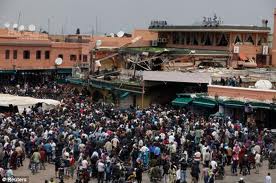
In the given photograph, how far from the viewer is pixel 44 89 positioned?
145 ft

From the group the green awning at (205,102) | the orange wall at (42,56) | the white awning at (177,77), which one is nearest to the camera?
the green awning at (205,102)

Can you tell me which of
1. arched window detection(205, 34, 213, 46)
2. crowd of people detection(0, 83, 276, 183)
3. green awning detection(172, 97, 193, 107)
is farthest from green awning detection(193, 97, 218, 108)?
arched window detection(205, 34, 213, 46)

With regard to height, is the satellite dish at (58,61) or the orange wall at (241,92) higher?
the satellite dish at (58,61)

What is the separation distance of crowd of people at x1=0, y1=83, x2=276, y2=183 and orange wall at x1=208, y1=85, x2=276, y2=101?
3337mm

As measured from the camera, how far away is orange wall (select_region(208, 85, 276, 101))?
3120cm

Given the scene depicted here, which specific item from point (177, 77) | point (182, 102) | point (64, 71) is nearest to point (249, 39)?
point (177, 77)

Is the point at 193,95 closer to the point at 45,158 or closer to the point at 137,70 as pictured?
the point at 137,70

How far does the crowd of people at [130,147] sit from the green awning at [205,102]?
169 inches

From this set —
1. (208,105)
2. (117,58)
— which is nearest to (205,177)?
(208,105)

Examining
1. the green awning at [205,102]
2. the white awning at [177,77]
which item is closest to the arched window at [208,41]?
the white awning at [177,77]

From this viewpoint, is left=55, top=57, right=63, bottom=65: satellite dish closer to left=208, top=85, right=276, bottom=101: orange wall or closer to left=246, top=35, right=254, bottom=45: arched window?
left=246, top=35, right=254, bottom=45: arched window

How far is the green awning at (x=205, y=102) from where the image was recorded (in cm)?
3281

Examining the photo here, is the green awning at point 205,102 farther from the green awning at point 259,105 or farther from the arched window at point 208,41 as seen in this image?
the arched window at point 208,41

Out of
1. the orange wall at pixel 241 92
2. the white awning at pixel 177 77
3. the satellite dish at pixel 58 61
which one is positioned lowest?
the orange wall at pixel 241 92
